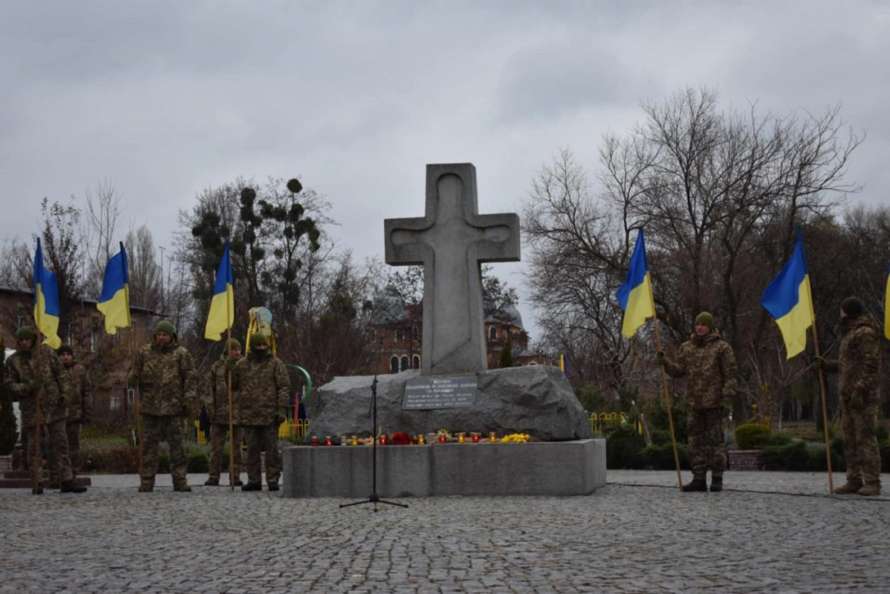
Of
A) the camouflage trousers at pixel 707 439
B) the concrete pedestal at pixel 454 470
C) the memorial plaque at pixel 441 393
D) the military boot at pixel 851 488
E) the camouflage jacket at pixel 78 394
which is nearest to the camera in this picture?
the military boot at pixel 851 488

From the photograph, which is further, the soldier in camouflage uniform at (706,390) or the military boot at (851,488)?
the soldier in camouflage uniform at (706,390)

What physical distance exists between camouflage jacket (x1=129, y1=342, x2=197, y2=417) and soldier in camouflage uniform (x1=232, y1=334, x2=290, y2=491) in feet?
2.15

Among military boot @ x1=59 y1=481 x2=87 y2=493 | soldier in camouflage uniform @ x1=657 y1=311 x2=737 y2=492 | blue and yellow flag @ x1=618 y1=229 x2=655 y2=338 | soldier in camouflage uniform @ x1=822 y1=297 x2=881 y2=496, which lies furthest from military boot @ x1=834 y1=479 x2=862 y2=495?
military boot @ x1=59 y1=481 x2=87 y2=493

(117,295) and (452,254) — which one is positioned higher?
(452,254)

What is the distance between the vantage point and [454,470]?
1275 cm

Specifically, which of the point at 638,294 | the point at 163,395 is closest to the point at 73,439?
the point at 163,395

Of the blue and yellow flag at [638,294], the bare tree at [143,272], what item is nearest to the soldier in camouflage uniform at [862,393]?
the blue and yellow flag at [638,294]

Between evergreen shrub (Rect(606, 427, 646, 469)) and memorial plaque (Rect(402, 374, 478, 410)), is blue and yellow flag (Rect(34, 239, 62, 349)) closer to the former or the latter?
memorial plaque (Rect(402, 374, 478, 410))

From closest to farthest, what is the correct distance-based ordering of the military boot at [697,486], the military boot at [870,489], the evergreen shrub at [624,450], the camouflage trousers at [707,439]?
the military boot at [870,489] → the camouflage trousers at [707,439] → the military boot at [697,486] → the evergreen shrub at [624,450]

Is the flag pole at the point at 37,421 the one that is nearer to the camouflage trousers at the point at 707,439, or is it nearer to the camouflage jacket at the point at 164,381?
the camouflage jacket at the point at 164,381

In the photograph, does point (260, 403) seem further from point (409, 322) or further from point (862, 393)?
point (409, 322)

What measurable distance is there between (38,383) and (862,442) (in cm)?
1024

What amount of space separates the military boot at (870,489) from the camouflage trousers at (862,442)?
32 millimetres

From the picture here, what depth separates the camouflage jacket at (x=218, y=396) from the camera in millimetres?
15859
